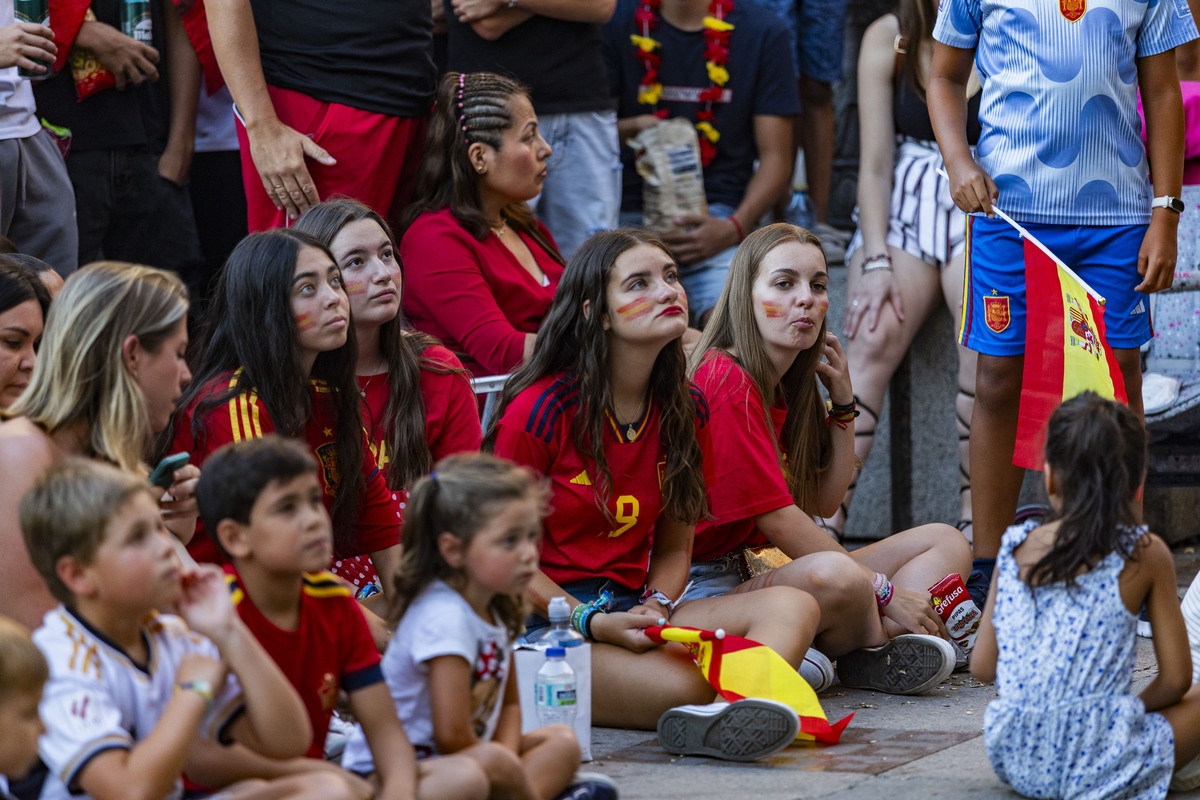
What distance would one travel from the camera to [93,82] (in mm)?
4523

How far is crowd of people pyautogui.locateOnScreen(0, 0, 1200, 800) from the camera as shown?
7.91ft

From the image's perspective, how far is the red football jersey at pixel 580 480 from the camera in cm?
356

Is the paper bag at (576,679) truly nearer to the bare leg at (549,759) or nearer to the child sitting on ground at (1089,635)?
the bare leg at (549,759)

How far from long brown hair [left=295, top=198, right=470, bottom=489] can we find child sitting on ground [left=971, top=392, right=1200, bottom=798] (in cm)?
160

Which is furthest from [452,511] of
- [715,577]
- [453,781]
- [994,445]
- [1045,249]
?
[994,445]

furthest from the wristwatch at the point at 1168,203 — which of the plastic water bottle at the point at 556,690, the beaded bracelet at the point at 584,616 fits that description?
the plastic water bottle at the point at 556,690

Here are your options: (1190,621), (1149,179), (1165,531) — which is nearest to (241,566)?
(1190,621)

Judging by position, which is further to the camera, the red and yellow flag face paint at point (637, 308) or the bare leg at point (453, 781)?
the red and yellow flag face paint at point (637, 308)

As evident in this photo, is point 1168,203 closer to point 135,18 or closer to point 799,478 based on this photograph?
point 799,478

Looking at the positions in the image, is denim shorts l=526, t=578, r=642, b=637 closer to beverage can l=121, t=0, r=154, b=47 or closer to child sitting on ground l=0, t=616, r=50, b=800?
child sitting on ground l=0, t=616, r=50, b=800

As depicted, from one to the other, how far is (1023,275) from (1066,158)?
33 cm

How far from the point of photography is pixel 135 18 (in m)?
4.70

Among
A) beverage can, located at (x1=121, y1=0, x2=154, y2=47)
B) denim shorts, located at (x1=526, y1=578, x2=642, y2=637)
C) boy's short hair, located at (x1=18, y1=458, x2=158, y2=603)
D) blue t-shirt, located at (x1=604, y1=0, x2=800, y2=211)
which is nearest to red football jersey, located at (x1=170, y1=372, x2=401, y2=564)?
denim shorts, located at (x1=526, y1=578, x2=642, y2=637)

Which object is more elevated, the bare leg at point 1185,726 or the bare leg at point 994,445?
the bare leg at point 994,445
